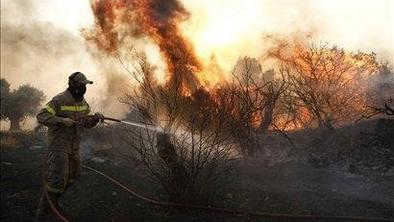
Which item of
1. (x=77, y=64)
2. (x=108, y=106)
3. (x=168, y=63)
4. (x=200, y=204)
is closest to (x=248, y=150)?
(x=168, y=63)

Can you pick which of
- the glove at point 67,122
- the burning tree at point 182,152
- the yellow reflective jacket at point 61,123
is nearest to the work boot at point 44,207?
the yellow reflective jacket at point 61,123

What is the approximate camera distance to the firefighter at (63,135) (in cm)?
736

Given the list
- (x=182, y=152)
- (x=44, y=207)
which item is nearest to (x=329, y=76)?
(x=182, y=152)

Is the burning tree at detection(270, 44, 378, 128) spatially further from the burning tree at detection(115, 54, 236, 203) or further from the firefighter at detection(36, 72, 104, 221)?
the firefighter at detection(36, 72, 104, 221)

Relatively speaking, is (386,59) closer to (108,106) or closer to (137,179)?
(137,179)

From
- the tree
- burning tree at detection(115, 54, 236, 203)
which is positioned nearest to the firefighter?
burning tree at detection(115, 54, 236, 203)

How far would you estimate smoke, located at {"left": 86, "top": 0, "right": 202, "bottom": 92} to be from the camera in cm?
1411

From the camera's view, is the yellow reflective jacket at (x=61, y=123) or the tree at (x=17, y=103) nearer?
the yellow reflective jacket at (x=61, y=123)

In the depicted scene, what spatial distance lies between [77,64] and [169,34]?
28.8m

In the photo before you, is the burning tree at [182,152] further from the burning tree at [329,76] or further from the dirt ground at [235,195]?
the burning tree at [329,76]

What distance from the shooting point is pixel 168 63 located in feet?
46.2

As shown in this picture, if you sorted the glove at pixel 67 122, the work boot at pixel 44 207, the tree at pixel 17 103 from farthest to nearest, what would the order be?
the tree at pixel 17 103, the work boot at pixel 44 207, the glove at pixel 67 122

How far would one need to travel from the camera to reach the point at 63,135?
296 inches

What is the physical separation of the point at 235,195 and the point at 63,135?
3.52 metres
